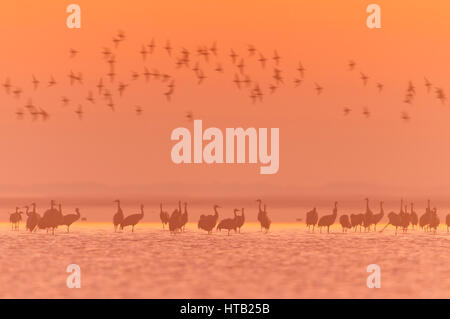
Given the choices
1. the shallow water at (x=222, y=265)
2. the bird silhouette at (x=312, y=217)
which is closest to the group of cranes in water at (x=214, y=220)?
the bird silhouette at (x=312, y=217)

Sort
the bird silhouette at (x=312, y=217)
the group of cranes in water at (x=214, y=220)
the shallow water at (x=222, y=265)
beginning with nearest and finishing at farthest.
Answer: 1. the shallow water at (x=222, y=265)
2. the group of cranes in water at (x=214, y=220)
3. the bird silhouette at (x=312, y=217)

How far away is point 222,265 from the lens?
18922 millimetres

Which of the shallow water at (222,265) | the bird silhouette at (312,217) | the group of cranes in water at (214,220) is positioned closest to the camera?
the shallow water at (222,265)

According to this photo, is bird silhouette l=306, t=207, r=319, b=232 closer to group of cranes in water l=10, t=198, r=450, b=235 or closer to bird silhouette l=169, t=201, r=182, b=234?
group of cranes in water l=10, t=198, r=450, b=235

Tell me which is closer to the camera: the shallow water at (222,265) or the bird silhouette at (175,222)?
the shallow water at (222,265)

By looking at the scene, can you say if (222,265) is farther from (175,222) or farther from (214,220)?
(175,222)

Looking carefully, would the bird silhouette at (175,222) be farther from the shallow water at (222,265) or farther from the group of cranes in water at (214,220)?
the shallow water at (222,265)

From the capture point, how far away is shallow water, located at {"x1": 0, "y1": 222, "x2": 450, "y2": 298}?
15.4 metres

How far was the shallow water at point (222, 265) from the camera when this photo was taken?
50.6 feet

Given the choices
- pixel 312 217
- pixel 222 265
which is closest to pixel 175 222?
pixel 312 217

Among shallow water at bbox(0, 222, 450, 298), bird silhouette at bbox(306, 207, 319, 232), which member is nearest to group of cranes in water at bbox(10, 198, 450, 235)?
bird silhouette at bbox(306, 207, 319, 232)
